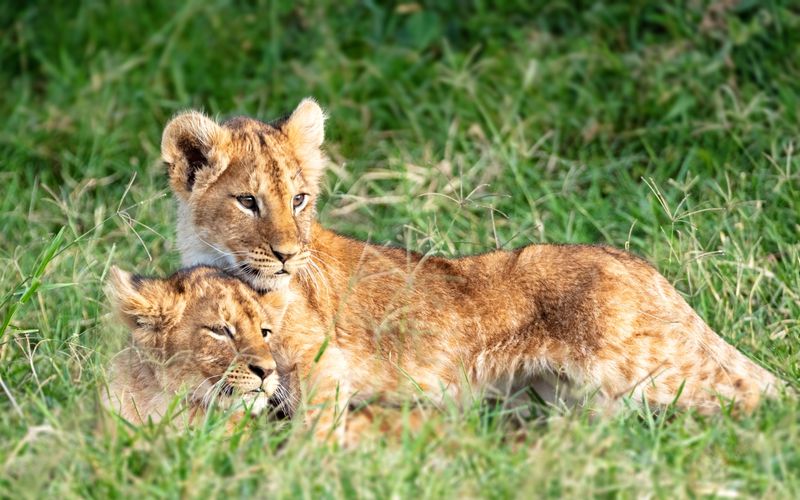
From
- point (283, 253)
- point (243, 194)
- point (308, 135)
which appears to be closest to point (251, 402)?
point (283, 253)

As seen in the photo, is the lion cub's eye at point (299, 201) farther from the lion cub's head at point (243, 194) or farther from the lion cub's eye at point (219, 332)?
the lion cub's eye at point (219, 332)

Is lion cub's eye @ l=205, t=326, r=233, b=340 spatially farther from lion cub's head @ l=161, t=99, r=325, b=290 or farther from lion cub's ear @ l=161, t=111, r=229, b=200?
lion cub's ear @ l=161, t=111, r=229, b=200

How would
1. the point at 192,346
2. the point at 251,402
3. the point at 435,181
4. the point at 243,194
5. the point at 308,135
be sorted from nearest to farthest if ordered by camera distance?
the point at 251,402 < the point at 192,346 < the point at 243,194 < the point at 308,135 < the point at 435,181

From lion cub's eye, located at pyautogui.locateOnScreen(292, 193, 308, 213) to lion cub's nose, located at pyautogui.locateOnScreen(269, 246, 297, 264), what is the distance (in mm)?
371

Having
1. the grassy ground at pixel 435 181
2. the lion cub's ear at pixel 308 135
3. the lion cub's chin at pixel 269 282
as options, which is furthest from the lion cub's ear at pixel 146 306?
the lion cub's ear at pixel 308 135

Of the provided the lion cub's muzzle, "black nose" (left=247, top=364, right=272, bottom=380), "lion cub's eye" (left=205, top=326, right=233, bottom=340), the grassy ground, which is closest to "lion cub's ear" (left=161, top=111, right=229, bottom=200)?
the grassy ground

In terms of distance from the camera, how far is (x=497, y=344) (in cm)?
609

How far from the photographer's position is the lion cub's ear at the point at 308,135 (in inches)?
258

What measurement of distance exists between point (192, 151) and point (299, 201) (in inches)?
23.9

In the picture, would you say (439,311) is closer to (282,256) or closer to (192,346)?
(282,256)

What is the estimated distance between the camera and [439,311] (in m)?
6.21

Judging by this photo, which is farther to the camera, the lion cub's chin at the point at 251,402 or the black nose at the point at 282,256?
the black nose at the point at 282,256

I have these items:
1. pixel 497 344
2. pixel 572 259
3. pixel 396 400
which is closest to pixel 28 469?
pixel 396 400

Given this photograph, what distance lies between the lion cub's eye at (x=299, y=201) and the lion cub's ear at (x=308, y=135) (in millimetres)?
173
